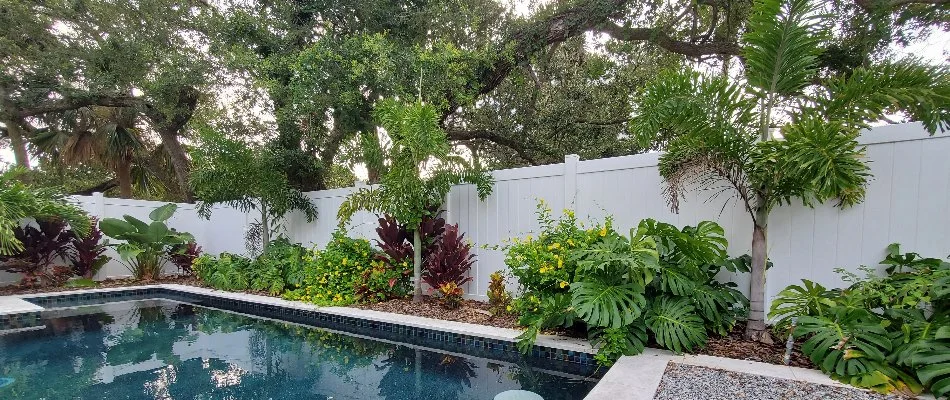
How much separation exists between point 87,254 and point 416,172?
6.73 meters

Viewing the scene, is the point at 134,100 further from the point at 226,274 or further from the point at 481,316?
the point at 481,316

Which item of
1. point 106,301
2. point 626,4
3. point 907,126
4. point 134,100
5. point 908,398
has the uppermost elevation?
point 626,4

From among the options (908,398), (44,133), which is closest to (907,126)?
(908,398)

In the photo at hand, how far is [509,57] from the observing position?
7.13m

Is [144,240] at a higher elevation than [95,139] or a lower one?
lower

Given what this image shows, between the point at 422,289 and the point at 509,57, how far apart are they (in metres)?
3.75

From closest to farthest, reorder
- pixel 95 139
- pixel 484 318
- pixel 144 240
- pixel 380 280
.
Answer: pixel 484 318
pixel 380 280
pixel 144 240
pixel 95 139

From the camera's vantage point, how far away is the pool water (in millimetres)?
3417

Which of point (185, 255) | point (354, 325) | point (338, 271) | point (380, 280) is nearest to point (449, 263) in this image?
point (380, 280)

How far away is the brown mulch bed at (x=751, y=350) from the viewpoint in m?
3.15

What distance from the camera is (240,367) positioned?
13.2ft

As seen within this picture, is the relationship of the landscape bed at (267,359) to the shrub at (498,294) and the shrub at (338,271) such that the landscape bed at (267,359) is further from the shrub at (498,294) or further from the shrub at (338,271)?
the shrub at (498,294)

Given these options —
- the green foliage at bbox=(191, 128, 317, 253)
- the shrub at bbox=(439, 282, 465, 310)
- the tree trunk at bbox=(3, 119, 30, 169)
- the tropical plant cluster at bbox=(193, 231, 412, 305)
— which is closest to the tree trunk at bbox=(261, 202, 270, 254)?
the green foliage at bbox=(191, 128, 317, 253)

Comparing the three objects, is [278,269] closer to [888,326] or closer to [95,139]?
[888,326]
